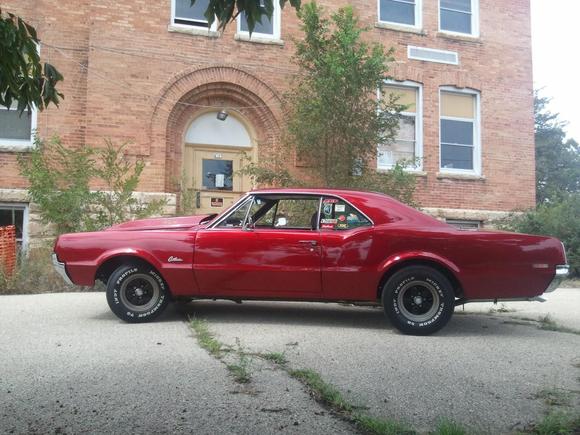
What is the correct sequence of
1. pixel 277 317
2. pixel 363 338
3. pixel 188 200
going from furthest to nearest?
pixel 188 200 < pixel 277 317 < pixel 363 338

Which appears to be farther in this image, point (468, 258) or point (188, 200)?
point (188, 200)

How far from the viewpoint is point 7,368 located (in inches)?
164

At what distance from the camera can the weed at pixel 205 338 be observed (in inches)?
183

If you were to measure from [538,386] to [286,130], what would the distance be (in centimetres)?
879

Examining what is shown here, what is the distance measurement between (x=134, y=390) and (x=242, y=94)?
10.1 m

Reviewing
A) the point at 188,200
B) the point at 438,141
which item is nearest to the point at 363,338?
the point at 188,200

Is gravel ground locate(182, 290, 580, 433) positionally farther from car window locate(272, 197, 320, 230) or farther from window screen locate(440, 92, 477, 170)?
window screen locate(440, 92, 477, 170)

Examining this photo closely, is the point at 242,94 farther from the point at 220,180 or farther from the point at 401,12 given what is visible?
the point at 401,12

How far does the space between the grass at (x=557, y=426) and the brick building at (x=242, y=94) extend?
31.0 ft

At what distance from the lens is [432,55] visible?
14430 mm

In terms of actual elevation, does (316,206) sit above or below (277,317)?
above

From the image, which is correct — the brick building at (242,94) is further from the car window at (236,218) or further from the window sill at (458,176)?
the car window at (236,218)

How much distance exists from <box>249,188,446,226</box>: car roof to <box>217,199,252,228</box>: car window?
26 centimetres

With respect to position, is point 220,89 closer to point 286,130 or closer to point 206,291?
point 286,130
